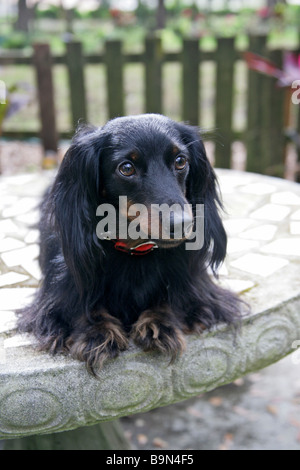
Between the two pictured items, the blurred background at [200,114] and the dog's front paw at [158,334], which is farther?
the blurred background at [200,114]

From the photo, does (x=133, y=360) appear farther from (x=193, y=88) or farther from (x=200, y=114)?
(x=200, y=114)

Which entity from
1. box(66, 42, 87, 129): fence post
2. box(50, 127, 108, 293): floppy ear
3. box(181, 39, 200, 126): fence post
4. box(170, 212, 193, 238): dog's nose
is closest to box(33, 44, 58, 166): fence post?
box(66, 42, 87, 129): fence post

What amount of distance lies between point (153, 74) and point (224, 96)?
657 millimetres

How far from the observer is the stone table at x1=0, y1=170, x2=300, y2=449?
63.2 inches

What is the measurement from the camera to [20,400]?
5.22 ft

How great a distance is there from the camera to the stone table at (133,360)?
161 centimetres

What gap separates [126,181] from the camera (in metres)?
1.56

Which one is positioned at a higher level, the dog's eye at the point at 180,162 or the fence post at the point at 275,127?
the dog's eye at the point at 180,162

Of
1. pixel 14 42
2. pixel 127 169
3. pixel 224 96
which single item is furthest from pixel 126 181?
pixel 14 42

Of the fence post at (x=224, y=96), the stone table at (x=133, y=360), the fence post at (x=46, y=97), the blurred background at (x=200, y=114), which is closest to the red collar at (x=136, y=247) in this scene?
the stone table at (x=133, y=360)

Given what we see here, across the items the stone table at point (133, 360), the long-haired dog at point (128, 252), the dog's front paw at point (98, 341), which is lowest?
the stone table at point (133, 360)

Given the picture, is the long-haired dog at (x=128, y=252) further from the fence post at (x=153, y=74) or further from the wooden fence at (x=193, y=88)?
the fence post at (x=153, y=74)

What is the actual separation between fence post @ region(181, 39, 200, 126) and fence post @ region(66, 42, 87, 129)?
908 millimetres

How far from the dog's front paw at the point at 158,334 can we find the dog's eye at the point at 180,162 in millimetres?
470
